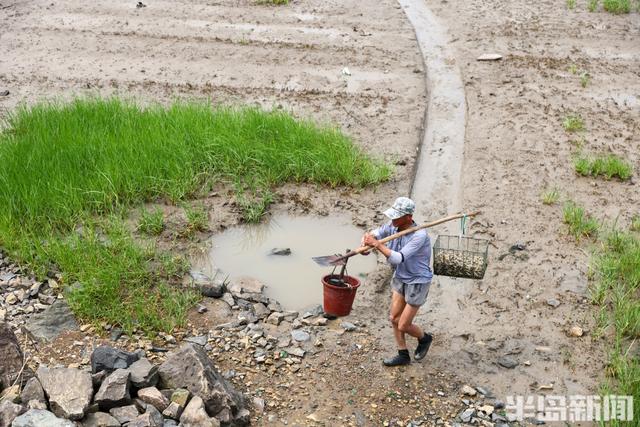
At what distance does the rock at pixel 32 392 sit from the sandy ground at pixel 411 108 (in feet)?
4.52

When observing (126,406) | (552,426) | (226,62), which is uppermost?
(226,62)

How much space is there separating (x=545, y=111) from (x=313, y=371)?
541 centimetres

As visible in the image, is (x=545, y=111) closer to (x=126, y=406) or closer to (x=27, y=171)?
(x=27, y=171)

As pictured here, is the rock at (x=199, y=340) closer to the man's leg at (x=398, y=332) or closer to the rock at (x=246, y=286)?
the rock at (x=246, y=286)

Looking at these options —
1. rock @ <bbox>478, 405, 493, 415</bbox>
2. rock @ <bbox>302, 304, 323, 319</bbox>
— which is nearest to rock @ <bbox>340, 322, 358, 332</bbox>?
rock @ <bbox>302, 304, 323, 319</bbox>

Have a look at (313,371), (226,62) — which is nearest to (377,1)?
(226,62)

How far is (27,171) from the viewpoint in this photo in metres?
6.94

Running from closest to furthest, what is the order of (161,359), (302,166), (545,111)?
(161,359) → (302,166) → (545,111)

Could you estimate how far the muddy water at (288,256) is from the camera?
20.6 feet

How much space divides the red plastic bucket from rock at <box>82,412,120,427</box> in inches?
66.5

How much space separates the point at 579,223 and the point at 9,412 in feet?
16.8

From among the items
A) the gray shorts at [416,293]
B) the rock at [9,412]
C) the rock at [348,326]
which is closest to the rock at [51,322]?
the rock at [9,412]

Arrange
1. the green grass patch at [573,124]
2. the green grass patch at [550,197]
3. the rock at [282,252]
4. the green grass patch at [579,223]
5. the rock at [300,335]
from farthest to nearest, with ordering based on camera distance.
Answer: the green grass patch at [573,124] < the green grass patch at [550,197] < the green grass patch at [579,223] < the rock at [282,252] < the rock at [300,335]

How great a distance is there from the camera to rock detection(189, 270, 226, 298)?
5973 mm
